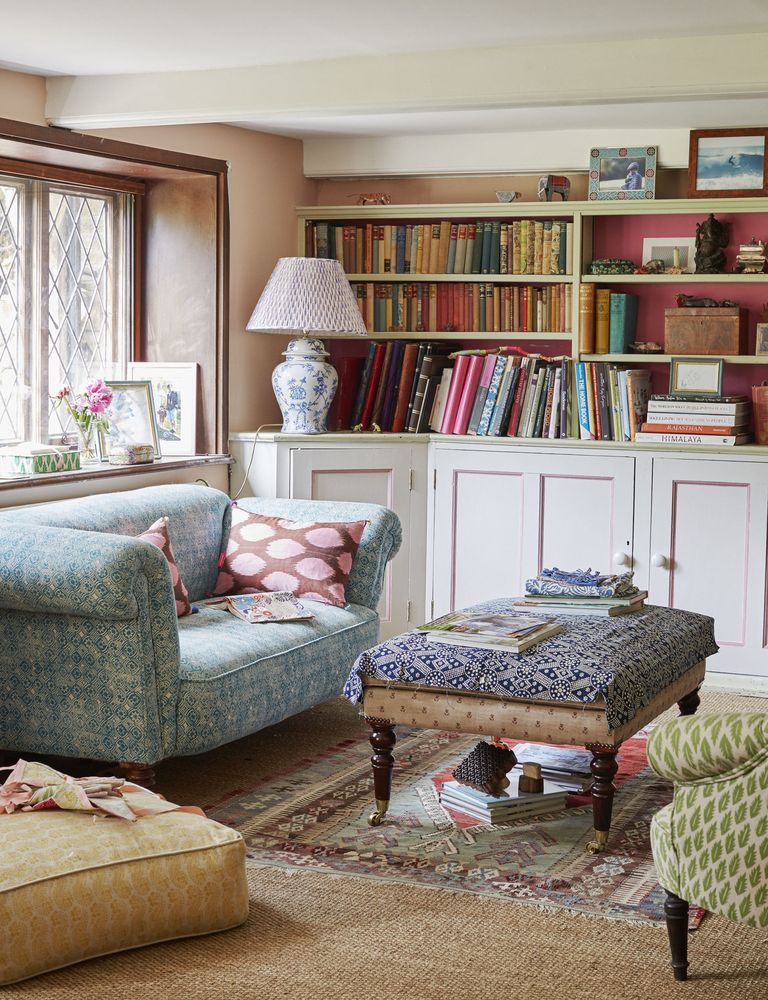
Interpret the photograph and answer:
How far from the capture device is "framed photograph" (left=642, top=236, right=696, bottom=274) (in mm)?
5305

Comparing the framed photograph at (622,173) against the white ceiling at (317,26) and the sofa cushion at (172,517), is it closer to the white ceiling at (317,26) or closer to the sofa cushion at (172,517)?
the white ceiling at (317,26)

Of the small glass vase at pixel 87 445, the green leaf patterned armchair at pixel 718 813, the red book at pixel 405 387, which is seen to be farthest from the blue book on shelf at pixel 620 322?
the green leaf patterned armchair at pixel 718 813

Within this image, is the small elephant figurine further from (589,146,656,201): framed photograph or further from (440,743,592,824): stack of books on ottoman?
(440,743,592,824): stack of books on ottoman

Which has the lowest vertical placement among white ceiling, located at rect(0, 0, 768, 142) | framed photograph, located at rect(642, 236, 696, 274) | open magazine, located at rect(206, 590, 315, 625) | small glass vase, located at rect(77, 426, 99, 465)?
open magazine, located at rect(206, 590, 315, 625)

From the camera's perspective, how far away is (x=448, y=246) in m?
5.46

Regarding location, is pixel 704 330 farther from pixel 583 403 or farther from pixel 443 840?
pixel 443 840

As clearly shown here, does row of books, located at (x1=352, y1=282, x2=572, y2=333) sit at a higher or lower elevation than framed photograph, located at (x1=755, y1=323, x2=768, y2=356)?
higher

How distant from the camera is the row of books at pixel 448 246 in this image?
5320 mm

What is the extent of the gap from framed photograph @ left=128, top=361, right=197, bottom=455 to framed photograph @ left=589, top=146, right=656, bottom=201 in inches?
69.8

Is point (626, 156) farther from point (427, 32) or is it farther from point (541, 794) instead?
point (541, 794)

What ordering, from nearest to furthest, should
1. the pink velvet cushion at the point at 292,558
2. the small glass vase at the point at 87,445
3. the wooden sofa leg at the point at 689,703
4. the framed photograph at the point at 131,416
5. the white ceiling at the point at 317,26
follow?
the white ceiling at the point at 317,26, the wooden sofa leg at the point at 689,703, the pink velvet cushion at the point at 292,558, the small glass vase at the point at 87,445, the framed photograph at the point at 131,416

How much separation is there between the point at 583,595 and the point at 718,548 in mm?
1397

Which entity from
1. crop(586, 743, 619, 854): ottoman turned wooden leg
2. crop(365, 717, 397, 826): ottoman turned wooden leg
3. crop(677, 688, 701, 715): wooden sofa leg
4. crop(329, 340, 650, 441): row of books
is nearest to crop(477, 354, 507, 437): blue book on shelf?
crop(329, 340, 650, 441): row of books

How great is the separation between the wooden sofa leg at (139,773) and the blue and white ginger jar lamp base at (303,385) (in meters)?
2.13
